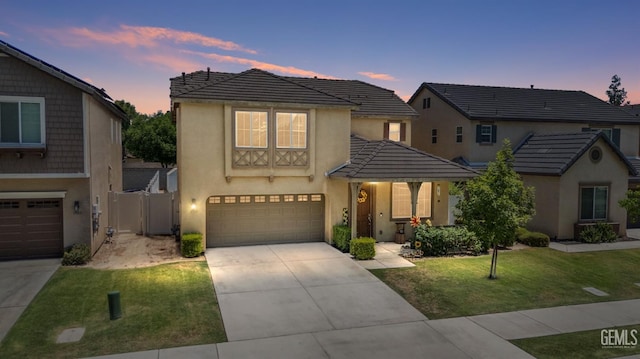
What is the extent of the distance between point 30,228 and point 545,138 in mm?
24420

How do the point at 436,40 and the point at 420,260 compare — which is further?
the point at 436,40

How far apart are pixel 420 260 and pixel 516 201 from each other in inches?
167

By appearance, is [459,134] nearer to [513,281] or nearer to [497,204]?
[497,204]

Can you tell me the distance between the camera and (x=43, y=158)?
14.5 m

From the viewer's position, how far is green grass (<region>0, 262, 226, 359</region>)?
8.91 m

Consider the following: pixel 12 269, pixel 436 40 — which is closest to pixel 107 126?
pixel 12 269

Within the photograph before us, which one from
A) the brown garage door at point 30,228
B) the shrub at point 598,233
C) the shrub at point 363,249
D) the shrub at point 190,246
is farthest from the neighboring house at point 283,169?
the shrub at point 598,233

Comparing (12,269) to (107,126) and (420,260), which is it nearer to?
(107,126)

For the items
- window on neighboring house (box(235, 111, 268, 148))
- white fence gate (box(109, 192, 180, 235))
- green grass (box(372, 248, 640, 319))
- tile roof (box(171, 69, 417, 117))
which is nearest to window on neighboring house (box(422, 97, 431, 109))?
tile roof (box(171, 69, 417, 117))

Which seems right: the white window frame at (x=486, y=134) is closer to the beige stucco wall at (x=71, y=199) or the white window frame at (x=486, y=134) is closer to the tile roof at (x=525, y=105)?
the tile roof at (x=525, y=105)

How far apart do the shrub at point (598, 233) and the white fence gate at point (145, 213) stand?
62.4ft

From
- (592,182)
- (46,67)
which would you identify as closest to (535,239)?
(592,182)

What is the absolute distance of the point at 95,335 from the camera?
937cm

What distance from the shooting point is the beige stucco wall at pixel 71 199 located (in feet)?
48.6
